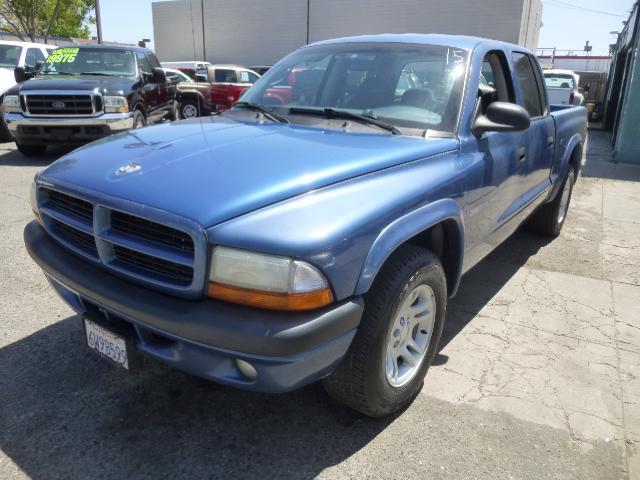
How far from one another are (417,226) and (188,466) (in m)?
1.43

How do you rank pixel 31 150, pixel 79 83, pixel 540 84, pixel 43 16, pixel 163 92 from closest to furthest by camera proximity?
pixel 540 84 → pixel 79 83 → pixel 31 150 → pixel 163 92 → pixel 43 16

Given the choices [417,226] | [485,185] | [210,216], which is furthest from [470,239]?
[210,216]

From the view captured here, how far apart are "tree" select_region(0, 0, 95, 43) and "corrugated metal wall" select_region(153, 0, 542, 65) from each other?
291 inches

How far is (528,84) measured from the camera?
4191 mm

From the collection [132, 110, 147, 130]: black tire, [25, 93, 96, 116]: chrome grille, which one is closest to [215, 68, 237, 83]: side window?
[132, 110, 147, 130]: black tire

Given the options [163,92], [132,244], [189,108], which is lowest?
[189,108]

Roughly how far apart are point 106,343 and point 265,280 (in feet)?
2.96

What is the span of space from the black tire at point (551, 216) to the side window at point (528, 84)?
4.11ft

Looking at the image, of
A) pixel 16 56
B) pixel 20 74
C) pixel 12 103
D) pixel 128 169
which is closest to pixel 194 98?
pixel 16 56

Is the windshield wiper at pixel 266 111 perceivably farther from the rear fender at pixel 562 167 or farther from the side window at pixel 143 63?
the side window at pixel 143 63

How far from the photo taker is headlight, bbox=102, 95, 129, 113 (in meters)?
7.91

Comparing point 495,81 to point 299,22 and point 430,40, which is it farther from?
point 299,22

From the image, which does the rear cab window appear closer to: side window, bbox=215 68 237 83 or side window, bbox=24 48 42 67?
side window, bbox=24 48 42 67

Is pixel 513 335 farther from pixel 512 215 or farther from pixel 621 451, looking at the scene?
pixel 621 451
